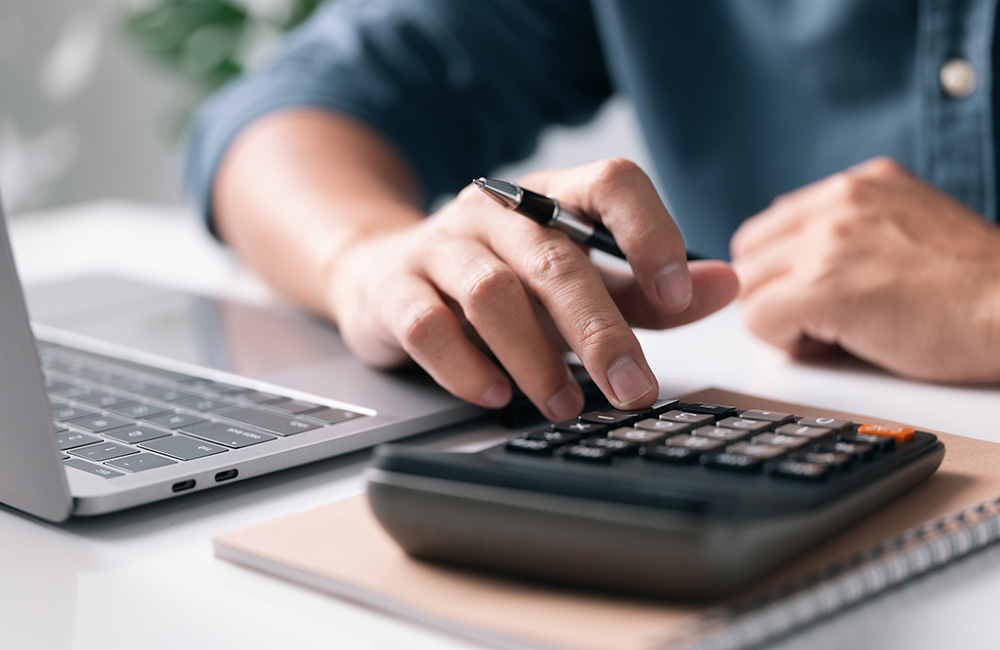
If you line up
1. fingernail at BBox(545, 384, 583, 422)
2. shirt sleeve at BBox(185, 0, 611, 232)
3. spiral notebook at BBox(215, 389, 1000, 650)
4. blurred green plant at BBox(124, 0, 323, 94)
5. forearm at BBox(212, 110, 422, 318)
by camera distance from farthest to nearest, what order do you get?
blurred green plant at BBox(124, 0, 323, 94), shirt sleeve at BBox(185, 0, 611, 232), forearm at BBox(212, 110, 422, 318), fingernail at BBox(545, 384, 583, 422), spiral notebook at BBox(215, 389, 1000, 650)

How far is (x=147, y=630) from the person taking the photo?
318 millimetres

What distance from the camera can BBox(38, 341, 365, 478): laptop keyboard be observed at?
0.43 metres

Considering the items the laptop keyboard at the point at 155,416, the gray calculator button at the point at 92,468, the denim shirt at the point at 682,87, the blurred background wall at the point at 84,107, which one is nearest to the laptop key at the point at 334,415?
the laptop keyboard at the point at 155,416

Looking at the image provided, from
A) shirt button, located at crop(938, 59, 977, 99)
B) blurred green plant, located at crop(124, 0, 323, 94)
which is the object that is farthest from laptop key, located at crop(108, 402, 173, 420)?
blurred green plant, located at crop(124, 0, 323, 94)

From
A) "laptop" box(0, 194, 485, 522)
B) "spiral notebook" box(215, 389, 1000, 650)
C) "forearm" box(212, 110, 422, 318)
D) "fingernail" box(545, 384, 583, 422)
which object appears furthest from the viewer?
"forearm" box(212, 110, 422, 318)

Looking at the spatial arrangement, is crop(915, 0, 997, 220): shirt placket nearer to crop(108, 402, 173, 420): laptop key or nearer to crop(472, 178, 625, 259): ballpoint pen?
crop(472, 178, 625, 259): ballpoint pen

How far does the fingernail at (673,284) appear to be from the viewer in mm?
490

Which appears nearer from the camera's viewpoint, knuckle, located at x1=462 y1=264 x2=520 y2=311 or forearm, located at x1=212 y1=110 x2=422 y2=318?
knuckle, located at x1=462 y1=264 x2=520 y2=311

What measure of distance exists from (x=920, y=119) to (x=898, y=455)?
52 centimetres

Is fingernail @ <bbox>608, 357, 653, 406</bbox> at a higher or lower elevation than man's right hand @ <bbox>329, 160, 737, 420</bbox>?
lower

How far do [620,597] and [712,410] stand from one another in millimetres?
124

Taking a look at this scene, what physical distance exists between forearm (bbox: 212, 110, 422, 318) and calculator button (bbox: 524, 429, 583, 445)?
0.35 m

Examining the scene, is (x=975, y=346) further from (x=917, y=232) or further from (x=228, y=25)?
(x=228, y=25)

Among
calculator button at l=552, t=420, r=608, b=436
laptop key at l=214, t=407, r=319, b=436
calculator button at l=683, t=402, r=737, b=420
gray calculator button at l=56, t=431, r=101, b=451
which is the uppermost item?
calculator button at l=683, t=402, r=737, b=420
